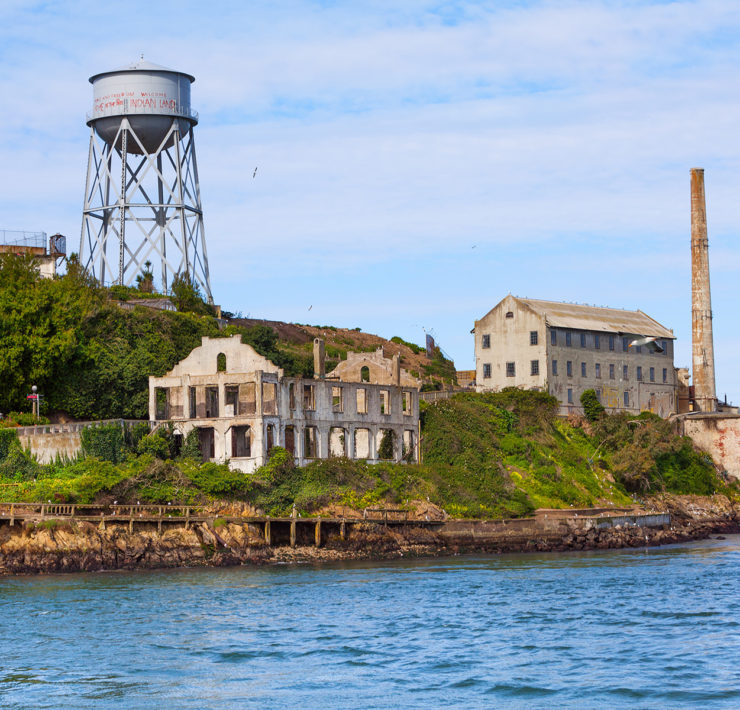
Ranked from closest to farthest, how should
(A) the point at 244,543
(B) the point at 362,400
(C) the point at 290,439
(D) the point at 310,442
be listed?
(A) the point at 244,543
(C) the point at 290,439
(D) the point at 310,442
(B) the point at 362,400

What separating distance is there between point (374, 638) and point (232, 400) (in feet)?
101

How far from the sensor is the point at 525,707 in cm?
2589

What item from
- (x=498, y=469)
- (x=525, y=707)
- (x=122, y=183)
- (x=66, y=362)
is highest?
(x=122, y=183)

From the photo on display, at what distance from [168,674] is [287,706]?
177 inches

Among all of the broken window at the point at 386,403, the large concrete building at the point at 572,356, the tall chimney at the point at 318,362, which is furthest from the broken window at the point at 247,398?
the large concrete building at the point at 572,356

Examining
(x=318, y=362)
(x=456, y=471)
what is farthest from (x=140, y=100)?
(x=456, y=471)

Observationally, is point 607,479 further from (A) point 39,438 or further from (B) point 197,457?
(A) point 39,438

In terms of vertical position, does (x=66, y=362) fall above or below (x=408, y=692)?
above

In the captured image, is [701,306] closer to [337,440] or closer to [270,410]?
[337,440]

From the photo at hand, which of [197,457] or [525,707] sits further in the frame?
[197,457]

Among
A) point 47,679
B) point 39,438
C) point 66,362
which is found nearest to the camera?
point 47,679

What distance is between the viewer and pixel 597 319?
282ft

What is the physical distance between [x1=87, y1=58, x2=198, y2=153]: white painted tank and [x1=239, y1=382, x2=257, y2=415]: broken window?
89.8 ft

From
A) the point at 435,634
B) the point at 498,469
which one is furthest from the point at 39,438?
the point at 435,634
